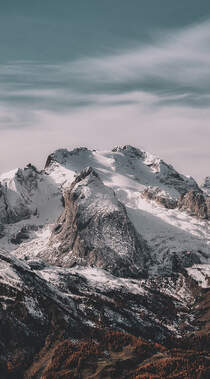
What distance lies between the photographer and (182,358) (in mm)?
179000

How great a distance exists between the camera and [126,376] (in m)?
178

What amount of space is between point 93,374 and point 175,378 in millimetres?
26221

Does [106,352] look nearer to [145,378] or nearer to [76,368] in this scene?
[76,368]

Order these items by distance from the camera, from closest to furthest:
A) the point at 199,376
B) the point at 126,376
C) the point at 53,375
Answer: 1. the point at 199,376
2. the point at 126,376
3. the point at 53,375

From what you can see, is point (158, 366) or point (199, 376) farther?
point (158, 366)

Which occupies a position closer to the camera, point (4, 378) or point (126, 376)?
point (126, 376)

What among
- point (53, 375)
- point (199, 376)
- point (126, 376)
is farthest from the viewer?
point (53, 375)

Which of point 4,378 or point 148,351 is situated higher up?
point 148,351

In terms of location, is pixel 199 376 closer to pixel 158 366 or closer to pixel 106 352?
pixel 158 366

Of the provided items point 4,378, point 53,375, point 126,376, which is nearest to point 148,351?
point 126,376

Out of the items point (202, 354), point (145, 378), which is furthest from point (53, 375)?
point (202, 354)

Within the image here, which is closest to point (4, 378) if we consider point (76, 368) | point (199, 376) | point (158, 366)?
point (76, 368)

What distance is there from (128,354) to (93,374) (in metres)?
17.0

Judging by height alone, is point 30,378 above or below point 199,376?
below
